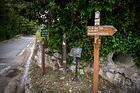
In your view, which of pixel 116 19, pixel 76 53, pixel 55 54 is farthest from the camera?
pixel 55 54

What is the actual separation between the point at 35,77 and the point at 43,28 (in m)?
2.13

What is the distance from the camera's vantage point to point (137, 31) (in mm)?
10688

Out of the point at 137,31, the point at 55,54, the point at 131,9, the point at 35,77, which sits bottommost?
the point at 35,77

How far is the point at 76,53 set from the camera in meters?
10.1

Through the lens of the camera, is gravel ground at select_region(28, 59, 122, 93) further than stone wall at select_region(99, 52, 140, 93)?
No

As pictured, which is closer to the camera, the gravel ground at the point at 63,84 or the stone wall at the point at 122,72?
the gravel ground at the point at 63,84

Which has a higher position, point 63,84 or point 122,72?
point 122,72

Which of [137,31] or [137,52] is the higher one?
[137,31]

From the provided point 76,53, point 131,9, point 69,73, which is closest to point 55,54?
point 69,73

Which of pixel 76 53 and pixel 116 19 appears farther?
pixel 116 19

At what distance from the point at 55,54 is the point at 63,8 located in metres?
2.34

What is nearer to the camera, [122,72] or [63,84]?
[63,84]

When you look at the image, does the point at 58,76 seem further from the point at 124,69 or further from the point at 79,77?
the point at 124,69

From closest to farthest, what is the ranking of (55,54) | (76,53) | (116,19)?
(76,53), (116,19), (55,54)
